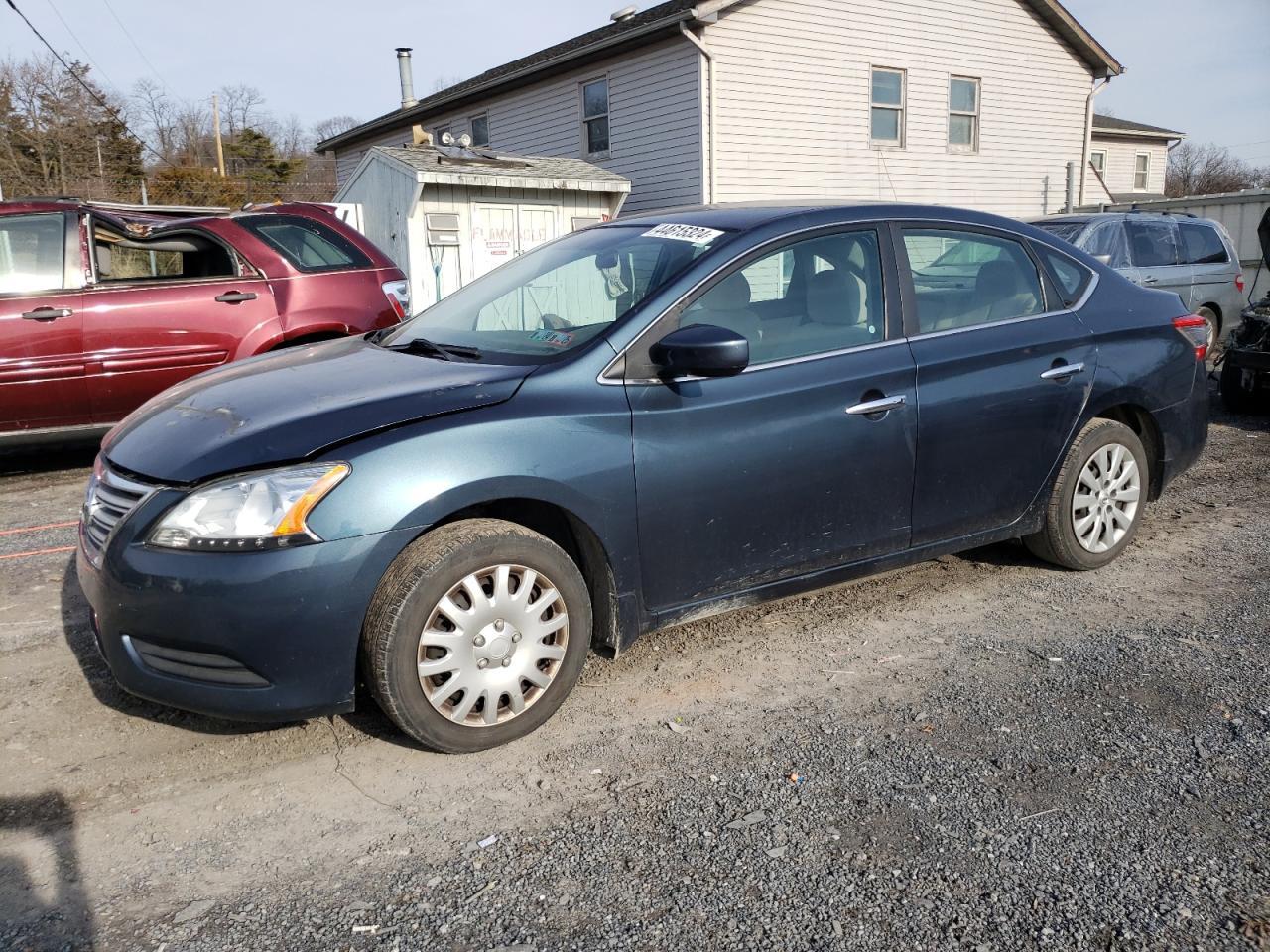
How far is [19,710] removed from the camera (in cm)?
341

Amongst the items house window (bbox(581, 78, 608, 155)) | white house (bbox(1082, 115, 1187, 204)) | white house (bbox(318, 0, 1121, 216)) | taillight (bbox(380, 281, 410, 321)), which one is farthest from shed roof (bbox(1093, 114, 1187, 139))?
taillight (bbox(380, 281, 410, 321))

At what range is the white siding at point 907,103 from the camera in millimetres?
16047

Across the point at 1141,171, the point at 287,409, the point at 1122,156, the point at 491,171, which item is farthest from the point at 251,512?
the point at 1141,171

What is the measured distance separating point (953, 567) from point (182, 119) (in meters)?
54.0

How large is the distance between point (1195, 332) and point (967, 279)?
1629 millimetres

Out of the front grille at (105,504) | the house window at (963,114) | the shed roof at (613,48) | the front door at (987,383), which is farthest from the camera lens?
the house window at (963,114)

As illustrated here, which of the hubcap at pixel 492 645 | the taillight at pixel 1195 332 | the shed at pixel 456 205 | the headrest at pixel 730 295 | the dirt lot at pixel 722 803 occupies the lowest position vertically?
the dirt lot at pixel 722 803

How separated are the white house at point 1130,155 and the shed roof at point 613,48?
7526 millimetres

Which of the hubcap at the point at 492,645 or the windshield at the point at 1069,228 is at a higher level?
the windshield at the point at 1069,228

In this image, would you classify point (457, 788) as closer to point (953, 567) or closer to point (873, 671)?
point (873, 671)

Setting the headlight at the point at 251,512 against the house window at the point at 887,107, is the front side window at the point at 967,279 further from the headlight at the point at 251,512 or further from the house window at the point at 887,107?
the house window at the point at 887,107

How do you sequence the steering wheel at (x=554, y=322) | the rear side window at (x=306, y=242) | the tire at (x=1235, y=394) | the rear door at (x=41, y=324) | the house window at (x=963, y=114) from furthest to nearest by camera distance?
the house window at (x=963, y=114)
the tire at (x=1235, y=394)
the rear side window at (x=306, y=242)
the rear door at (x=41, y=324)
the steering wheel at (x=554, y=322)

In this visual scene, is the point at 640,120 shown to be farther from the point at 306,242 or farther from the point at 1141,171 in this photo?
the point at 1141,171

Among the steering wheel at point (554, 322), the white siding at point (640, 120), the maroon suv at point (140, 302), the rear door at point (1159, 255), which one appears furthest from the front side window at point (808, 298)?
the white siding at point (640, 120)
